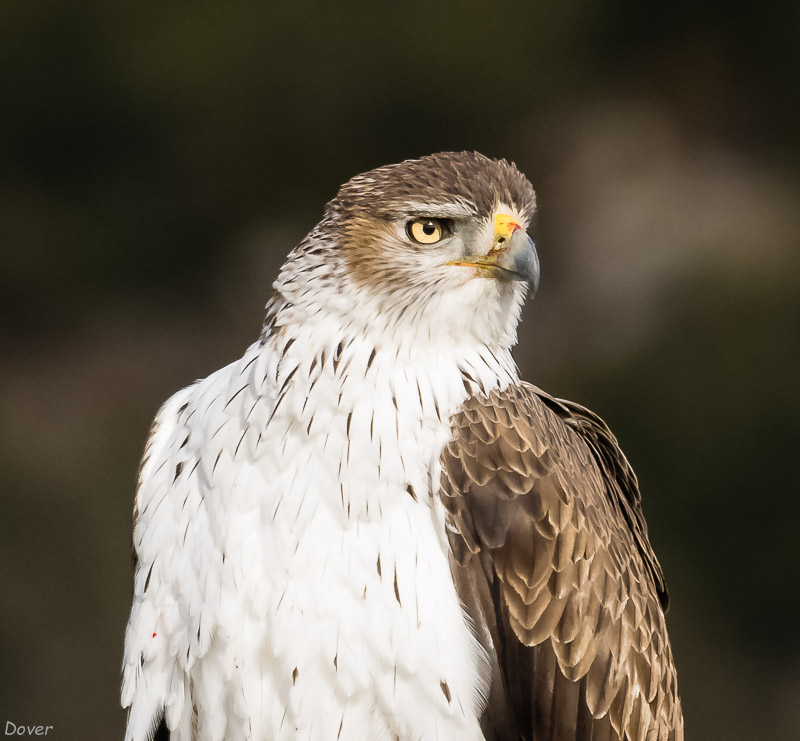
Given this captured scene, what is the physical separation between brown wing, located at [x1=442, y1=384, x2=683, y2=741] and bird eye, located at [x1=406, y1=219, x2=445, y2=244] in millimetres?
312

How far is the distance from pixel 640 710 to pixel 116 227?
3.13 m

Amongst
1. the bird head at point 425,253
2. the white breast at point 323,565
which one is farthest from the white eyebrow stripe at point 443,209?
the white breast at point 323,565

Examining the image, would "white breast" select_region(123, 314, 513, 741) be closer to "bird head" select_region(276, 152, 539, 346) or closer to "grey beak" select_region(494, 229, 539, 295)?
"bird head" select_region(276, 152, 539, 346)

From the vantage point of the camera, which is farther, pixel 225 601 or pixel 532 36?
pixel 532 36

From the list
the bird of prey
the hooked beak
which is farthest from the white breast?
the hooked beak

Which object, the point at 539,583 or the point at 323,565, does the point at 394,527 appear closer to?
the point at 323,565

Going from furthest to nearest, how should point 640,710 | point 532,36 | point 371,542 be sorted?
point 532,36
point 640,710
point 371,542

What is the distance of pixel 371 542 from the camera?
5.85 feet

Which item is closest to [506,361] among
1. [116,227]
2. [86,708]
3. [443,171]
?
[443,171]

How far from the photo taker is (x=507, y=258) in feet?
6.07

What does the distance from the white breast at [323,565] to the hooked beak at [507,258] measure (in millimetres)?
189

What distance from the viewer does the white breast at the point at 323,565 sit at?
178 centimetres

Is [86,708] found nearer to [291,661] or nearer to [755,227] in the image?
[291,661]

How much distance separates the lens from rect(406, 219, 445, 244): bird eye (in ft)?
6.08
